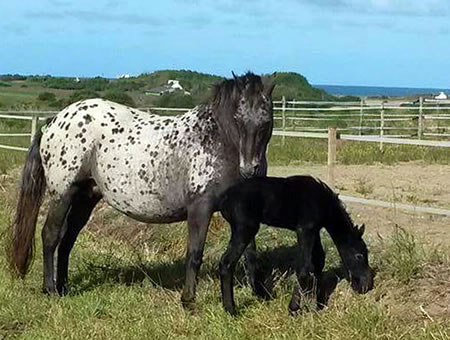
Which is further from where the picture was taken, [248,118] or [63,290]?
[63,290]

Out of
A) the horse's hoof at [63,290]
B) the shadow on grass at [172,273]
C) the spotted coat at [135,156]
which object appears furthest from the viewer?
the horse's hoof at [63,290]

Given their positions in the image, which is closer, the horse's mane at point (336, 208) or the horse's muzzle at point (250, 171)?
the horse's muzzle at point (250, 171)

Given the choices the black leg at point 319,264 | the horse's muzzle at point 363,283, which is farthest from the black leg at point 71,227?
the horse's muzzle at point 363,283

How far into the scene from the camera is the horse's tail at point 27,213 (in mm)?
7195

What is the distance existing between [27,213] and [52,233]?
0.36m

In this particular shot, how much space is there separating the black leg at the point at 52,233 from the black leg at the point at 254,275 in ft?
5.52

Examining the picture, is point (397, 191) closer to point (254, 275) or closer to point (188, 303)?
point (254, 275)

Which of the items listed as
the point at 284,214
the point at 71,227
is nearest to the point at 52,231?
the point at 71,227

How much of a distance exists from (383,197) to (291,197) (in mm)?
6452

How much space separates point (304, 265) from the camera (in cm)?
579

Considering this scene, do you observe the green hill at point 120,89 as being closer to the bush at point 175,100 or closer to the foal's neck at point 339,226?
the bush at point 175,100

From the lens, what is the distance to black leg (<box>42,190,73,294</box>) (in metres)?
7.00

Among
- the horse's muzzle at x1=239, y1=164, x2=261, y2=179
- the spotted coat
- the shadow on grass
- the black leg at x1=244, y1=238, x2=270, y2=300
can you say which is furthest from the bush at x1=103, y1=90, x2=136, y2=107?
the horse's muzzle at x1=239, y1=164, x2=261, y2=179

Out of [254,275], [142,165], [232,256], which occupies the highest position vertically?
[142,165]
